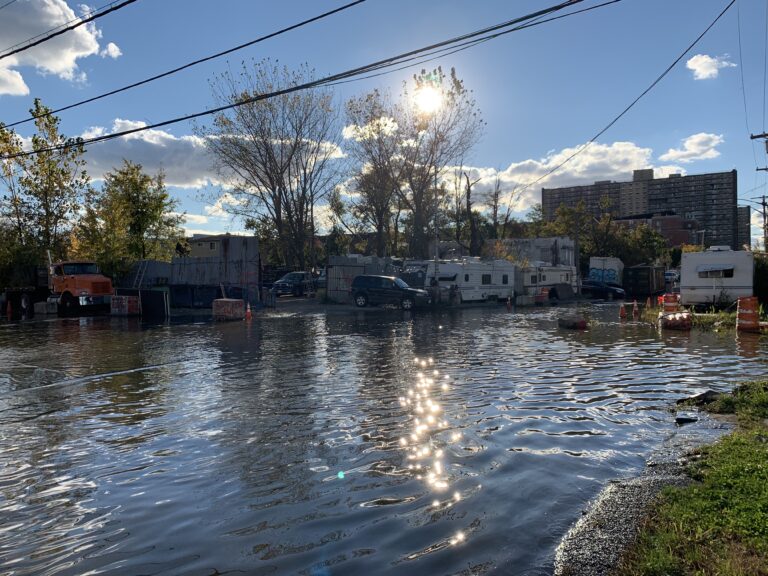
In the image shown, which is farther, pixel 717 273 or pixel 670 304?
pixel 717 273

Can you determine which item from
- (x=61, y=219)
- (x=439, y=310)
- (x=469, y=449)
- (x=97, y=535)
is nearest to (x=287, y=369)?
(x=469, y=449)

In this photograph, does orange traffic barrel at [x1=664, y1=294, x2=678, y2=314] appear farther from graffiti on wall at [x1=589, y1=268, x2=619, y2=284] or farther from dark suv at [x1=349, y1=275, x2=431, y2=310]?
graffiti on wall at [x1=589, y1=268, x2=619, y2=284]

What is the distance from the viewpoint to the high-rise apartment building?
14212 centimetres

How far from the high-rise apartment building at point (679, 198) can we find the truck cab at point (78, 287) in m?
122

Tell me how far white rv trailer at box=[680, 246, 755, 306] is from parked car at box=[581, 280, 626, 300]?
1612cm

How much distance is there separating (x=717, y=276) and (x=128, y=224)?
32067mm

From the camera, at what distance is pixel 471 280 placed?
34.3 meters

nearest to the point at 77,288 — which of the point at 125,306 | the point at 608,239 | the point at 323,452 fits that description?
the point at 125,306

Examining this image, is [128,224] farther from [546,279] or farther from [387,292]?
[546,279]

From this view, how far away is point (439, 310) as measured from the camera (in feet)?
102

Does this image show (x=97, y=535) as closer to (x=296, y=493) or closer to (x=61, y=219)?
(x=296, y=493)

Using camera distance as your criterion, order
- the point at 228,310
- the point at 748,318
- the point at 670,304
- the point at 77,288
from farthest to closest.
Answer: the point at 77,288 → the point at 228,310 → the point at 670,304 → the point at 748,318

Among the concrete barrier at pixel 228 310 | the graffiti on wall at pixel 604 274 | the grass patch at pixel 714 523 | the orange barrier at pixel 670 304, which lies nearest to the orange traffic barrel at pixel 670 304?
the orange barrier at pixel 670 304

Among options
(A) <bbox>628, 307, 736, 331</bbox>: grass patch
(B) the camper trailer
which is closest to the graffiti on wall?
(B) the camper trailer
